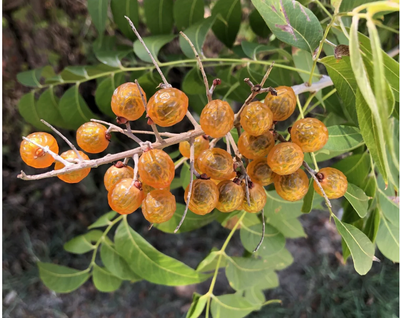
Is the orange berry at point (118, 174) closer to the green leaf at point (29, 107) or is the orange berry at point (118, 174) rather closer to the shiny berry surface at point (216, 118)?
the shiny berry surface at point (216, 118)

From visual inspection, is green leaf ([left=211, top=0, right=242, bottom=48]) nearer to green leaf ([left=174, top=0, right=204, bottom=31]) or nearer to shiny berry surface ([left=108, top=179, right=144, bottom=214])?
green leaf ([left=174, top=0, right=204, bottom=31])

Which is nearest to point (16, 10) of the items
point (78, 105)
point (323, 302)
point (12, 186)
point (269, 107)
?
point (78, 105)

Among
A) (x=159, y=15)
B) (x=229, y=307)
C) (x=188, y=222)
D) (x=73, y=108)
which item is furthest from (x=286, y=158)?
(x=73, y=108)

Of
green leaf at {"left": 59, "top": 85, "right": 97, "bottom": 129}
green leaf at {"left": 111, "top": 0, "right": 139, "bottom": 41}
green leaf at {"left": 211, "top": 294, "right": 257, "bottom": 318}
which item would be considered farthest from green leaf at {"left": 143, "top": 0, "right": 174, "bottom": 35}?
green leaf at {"left": 211, "top": 294, "right": 257, "bottom": 318}

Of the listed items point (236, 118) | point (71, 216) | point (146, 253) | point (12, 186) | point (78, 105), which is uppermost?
point (236, 118)

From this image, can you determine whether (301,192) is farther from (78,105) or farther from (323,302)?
(323,302)
